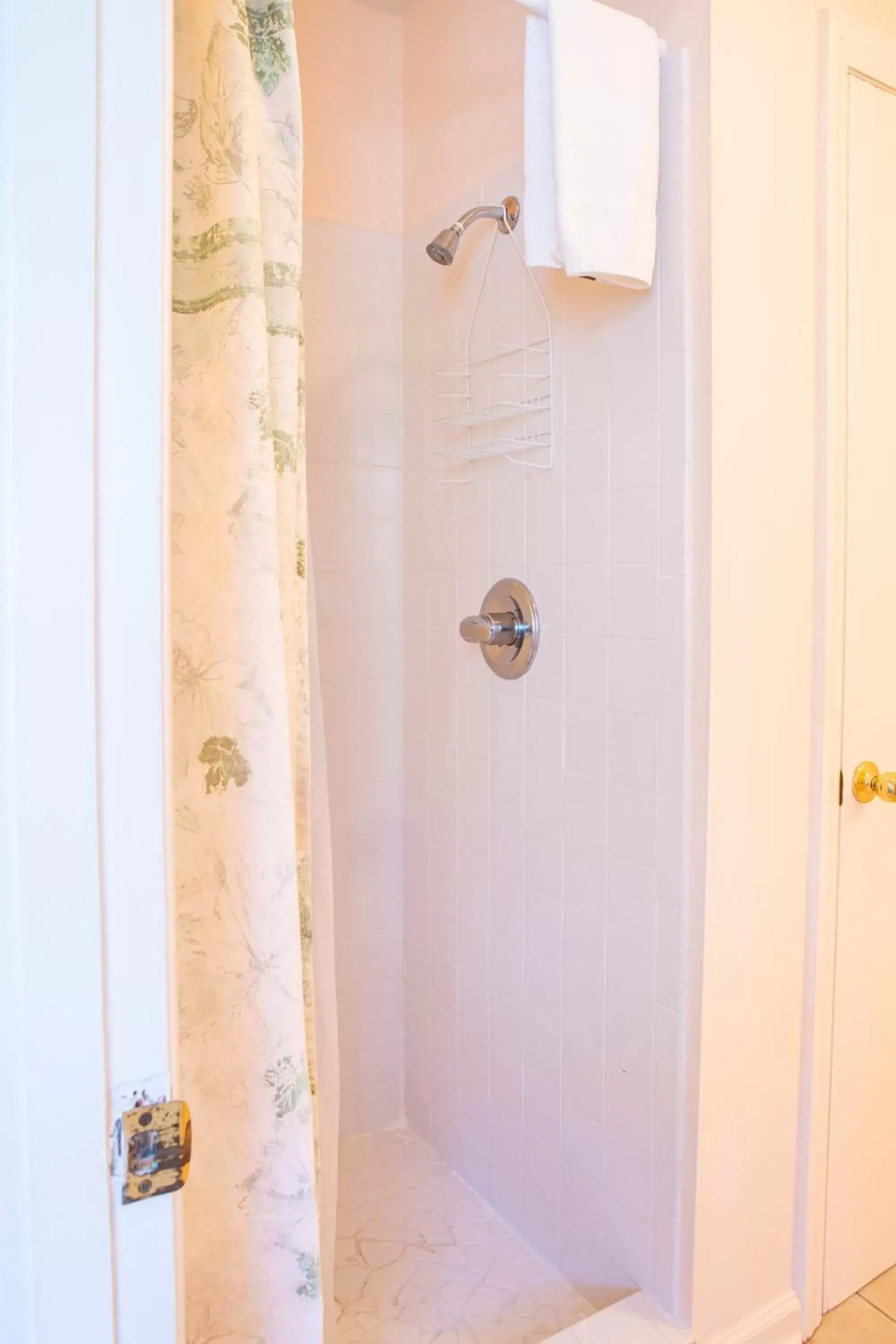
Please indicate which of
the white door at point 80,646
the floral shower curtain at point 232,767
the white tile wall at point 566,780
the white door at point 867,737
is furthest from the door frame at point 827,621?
the white door at point 80,646

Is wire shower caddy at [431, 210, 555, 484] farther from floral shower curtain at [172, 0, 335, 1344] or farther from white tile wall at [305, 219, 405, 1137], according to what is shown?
floral shower curtain at [172, 0, 335, 1344]

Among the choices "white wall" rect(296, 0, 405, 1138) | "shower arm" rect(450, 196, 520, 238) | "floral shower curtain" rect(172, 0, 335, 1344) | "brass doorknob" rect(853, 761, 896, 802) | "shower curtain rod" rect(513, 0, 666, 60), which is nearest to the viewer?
"floral shower curtain" rect(172, 0, 335, 1344)

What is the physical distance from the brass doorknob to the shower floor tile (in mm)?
1040

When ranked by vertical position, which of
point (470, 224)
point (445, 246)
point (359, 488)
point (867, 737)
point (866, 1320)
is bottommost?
point (866, 1320)

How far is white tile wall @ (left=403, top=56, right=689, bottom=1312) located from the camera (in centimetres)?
146

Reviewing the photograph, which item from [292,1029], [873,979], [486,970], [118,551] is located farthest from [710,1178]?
[118,551]

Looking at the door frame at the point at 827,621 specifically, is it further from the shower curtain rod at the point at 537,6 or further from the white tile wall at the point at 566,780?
the shower curtain rod at the point at 537,6

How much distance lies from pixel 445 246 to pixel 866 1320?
2.07 meters

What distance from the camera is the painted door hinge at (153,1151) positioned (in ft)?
2.02

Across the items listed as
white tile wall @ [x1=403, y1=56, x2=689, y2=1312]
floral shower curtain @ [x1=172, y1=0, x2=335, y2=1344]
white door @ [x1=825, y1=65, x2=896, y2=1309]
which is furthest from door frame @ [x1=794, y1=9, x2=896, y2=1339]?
floral shower curtain @ [x1=172, y1=0, x2=335, y2=1344]

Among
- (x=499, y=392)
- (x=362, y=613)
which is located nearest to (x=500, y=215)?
(x=499, y=392)

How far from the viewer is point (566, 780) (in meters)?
1.69

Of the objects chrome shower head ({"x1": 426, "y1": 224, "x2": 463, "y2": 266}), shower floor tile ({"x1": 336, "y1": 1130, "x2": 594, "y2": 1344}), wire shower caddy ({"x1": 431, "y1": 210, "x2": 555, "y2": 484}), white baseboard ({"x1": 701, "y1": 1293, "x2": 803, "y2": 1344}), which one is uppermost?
chrome shower head ({"x1": 426, "y1": 224, "x2": 463, "y2": 266})

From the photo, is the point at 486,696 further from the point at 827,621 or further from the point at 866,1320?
the point at 866,1320
